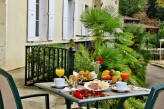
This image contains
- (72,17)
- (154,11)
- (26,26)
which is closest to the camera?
(26,26)

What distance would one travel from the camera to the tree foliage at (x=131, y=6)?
4748cm

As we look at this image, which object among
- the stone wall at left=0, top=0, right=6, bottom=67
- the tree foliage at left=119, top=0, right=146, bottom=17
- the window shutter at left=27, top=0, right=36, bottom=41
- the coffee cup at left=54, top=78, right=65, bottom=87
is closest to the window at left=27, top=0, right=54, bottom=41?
the window shutter at left=27, top=0, right=36, bottom=41

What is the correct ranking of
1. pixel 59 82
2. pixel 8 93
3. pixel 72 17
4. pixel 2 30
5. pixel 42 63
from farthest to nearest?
pixel 72 17
pixel 2 30
pixel 42 63
pixel 59 82
pixel 8 93

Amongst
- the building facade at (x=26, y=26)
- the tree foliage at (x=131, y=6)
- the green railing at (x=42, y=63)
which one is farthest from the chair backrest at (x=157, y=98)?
the tree foliage at (x=131, y=6)

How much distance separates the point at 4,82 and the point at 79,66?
5121 millimetres

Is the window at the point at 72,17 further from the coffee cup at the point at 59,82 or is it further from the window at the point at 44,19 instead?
the coffee cup at the point at 59,82

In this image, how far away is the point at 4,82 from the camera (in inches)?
139

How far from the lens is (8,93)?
355cm

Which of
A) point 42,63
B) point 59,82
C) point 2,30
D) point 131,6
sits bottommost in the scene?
point 42,63

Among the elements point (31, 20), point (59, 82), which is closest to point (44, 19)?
point (31, 20)

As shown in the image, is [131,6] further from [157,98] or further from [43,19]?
[157,98]

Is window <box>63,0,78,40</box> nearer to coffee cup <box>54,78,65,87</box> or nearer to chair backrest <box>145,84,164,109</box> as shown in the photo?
coffee cup <box>54,78,65,87</box>

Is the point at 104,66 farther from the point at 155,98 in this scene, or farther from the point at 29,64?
the point at 155,98

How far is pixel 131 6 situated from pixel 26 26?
125ft
